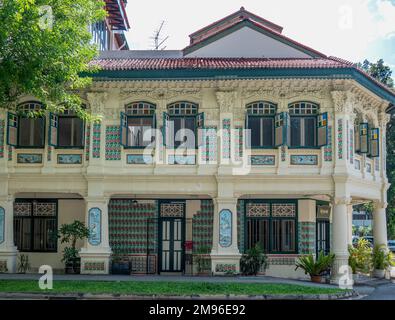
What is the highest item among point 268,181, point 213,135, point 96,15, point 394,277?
point 96,15

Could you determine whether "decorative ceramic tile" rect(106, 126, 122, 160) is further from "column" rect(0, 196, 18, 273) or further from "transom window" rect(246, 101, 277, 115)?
"transom window" rect(246, 101, 277, 115)

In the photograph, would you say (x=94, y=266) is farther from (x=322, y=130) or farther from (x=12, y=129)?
(x=322, y=130)

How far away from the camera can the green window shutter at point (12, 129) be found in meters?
21.0

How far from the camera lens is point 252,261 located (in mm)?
21453

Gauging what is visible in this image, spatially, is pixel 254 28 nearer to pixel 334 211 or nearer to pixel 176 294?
Result: pixel 334 211

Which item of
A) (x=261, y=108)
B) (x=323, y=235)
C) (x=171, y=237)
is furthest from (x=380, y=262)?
(x=171, y=237)

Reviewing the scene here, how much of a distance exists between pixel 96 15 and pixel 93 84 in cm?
342

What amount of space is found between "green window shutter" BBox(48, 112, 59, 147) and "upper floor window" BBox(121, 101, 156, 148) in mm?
2594

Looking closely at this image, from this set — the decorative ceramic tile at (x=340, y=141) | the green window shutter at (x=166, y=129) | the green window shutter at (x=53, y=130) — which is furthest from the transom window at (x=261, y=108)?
the green window shutter at (x=53, y=130)

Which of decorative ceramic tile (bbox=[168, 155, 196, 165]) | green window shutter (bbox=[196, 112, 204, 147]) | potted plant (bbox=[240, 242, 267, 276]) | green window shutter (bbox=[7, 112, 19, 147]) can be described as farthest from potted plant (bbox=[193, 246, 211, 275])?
green window shutter (bbox=[7, 112, 19, 147])

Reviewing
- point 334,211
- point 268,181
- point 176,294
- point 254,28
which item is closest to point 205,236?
point 268,181

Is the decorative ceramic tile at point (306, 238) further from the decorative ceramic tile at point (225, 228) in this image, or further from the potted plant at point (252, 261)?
the decorative ceramic tile at point (225, 228)

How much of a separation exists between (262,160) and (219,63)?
394 centimetres

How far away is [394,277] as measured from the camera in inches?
990
